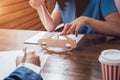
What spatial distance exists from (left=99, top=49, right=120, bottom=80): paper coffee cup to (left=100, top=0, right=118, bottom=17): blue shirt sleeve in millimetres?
841

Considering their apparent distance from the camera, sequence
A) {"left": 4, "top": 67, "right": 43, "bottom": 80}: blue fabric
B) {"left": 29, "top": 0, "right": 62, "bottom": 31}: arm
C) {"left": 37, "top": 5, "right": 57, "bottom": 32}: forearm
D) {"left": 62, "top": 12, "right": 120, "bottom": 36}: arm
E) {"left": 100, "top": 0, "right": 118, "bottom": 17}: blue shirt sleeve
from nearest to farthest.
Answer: {"left": 4, "top": 67, "right": 43, "bottom": 80}: blue fabric → {"left": 62, "top": 12, "right": 120, "bottom": 36}: arm → {"left": 100, "top": 0, "right": 118, "bottom": 17}: blue shirt sleeve → {"left": 29, "top": 0, "right": 62, "bottom": 31}: arm → {"left": 37, "top": 5, "right": 57, "bottom": 32}: forearm

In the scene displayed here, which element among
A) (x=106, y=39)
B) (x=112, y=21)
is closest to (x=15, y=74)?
(x=106, y=39)

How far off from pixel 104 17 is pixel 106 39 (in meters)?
0.30

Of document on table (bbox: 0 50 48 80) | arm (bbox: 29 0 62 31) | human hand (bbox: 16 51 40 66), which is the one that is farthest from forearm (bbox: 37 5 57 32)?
human hand (bbox: 16 51 40 66)

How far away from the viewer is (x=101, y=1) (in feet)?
5.39

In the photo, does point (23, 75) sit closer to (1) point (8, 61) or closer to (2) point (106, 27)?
(1) point (8, 61)

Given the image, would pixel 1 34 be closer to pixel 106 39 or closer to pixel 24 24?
pixel 106 39

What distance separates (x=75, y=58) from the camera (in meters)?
1.10

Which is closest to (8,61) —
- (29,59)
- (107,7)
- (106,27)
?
(29,59)

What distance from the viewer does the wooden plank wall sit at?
A: 9.29 ft

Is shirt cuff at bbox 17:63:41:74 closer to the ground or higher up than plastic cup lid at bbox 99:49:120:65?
closer to the ground

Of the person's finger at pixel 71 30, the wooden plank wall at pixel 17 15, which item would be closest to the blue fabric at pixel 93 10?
the person's finger at pixel 71 30

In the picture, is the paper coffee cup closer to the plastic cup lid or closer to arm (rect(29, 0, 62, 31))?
the plastic cup lid

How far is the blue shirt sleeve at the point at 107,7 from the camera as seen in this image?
62.0 inches
